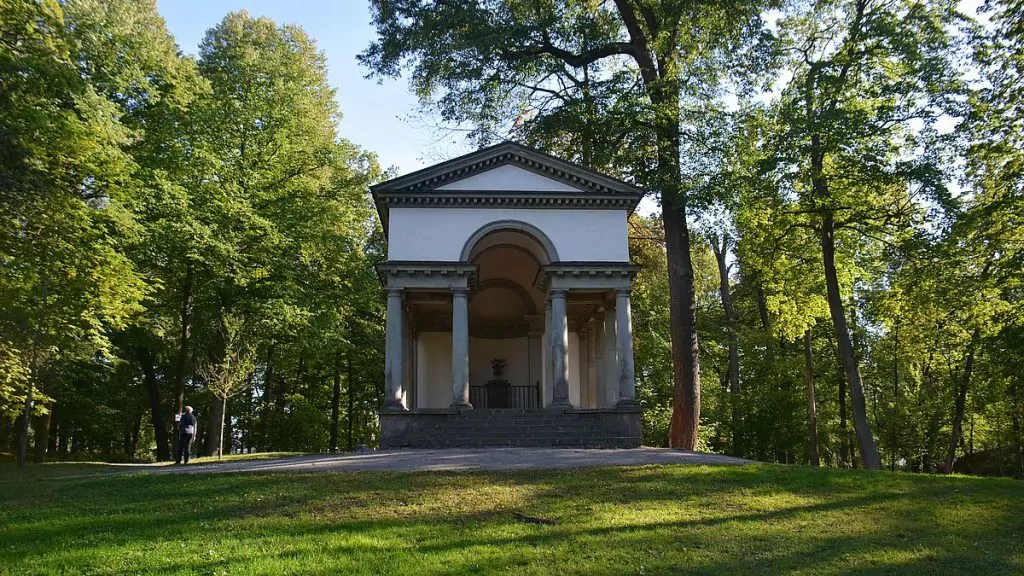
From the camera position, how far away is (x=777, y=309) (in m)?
24.1

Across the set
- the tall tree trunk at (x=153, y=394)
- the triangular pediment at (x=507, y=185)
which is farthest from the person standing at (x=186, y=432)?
the tall tree trunk at (x=153, y=394)

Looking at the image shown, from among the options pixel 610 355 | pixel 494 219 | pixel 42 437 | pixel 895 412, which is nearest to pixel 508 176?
pixel 494 219

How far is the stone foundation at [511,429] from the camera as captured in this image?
18875 millimetres

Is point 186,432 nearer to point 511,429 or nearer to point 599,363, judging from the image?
point 511,429

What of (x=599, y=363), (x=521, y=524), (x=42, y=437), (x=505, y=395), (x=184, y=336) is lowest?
(x=521, y=524)

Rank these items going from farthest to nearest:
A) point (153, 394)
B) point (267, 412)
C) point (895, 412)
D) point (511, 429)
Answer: point (267, 412) → point (895, 412) → point (153, 394) → point (511, 429)

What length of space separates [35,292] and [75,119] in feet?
16.1

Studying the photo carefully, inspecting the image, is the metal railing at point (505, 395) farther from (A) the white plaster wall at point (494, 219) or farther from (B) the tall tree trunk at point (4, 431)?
(B) the tall tree trunk at point (4, 431)

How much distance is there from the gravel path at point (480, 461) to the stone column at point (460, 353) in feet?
10.3

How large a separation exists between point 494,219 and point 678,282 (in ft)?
18.1

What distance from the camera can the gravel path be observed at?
1361 centimetres

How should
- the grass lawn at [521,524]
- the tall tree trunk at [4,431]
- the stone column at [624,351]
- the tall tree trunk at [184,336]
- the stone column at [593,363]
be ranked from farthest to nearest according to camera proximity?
the tall tree trunk at [4,431] → the stone column at [593,363] → the tall tree trunk at [184,336] → the stone column at [624,351] → the grass lawn at [521,524]

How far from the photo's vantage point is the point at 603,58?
2362 centimetres

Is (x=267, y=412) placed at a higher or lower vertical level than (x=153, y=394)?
lower
